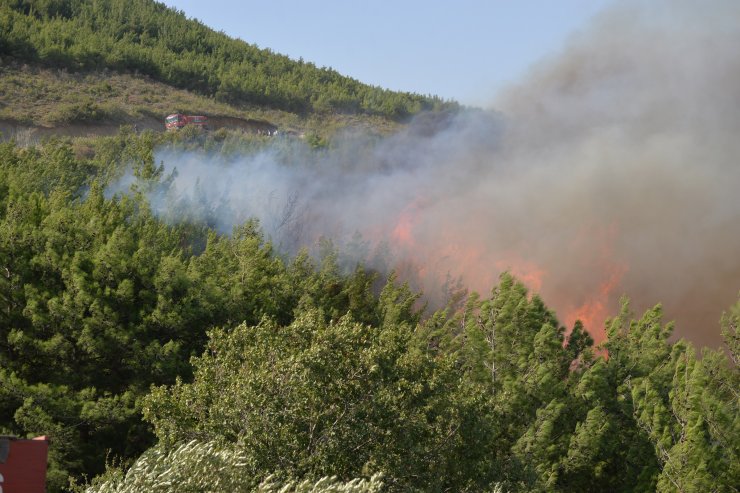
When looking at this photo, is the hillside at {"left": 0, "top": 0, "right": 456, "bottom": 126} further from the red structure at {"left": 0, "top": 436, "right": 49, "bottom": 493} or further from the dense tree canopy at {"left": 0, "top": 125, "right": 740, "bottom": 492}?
the red structure at {"left": 0, "top": 436, "right": 49, "bottom": 493}

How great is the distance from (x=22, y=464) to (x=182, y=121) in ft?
280

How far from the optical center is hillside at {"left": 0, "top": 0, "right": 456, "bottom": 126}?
107 m

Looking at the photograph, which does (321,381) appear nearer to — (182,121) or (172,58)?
(182,121)

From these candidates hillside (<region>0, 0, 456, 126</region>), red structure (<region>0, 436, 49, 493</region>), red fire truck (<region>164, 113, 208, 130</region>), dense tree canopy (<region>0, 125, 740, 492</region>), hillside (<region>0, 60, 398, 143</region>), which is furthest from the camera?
hillside (<region>0, 0, 456, 126</region>)

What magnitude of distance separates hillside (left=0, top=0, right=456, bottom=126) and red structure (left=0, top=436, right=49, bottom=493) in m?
90.4

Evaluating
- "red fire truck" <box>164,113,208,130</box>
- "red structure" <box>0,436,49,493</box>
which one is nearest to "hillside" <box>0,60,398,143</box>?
"red fire truck" <box>164,113,208,130</box>

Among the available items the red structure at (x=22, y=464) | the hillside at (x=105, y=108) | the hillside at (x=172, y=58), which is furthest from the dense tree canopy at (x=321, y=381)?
the hillside at (x=172, y=58)

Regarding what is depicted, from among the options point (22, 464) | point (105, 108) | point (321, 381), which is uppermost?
point (105, 108)

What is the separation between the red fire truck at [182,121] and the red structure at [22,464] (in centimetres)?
8289

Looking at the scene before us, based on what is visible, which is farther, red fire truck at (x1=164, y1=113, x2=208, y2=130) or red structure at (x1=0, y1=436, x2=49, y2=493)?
red fire truck at (x1=164, y1=113, x2=208, y2=130)

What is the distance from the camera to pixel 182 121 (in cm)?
9675

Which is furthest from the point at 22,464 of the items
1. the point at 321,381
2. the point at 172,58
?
the point at 172,58

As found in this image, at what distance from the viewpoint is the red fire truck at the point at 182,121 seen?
96.1 metres

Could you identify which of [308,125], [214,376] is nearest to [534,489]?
[214,376]
